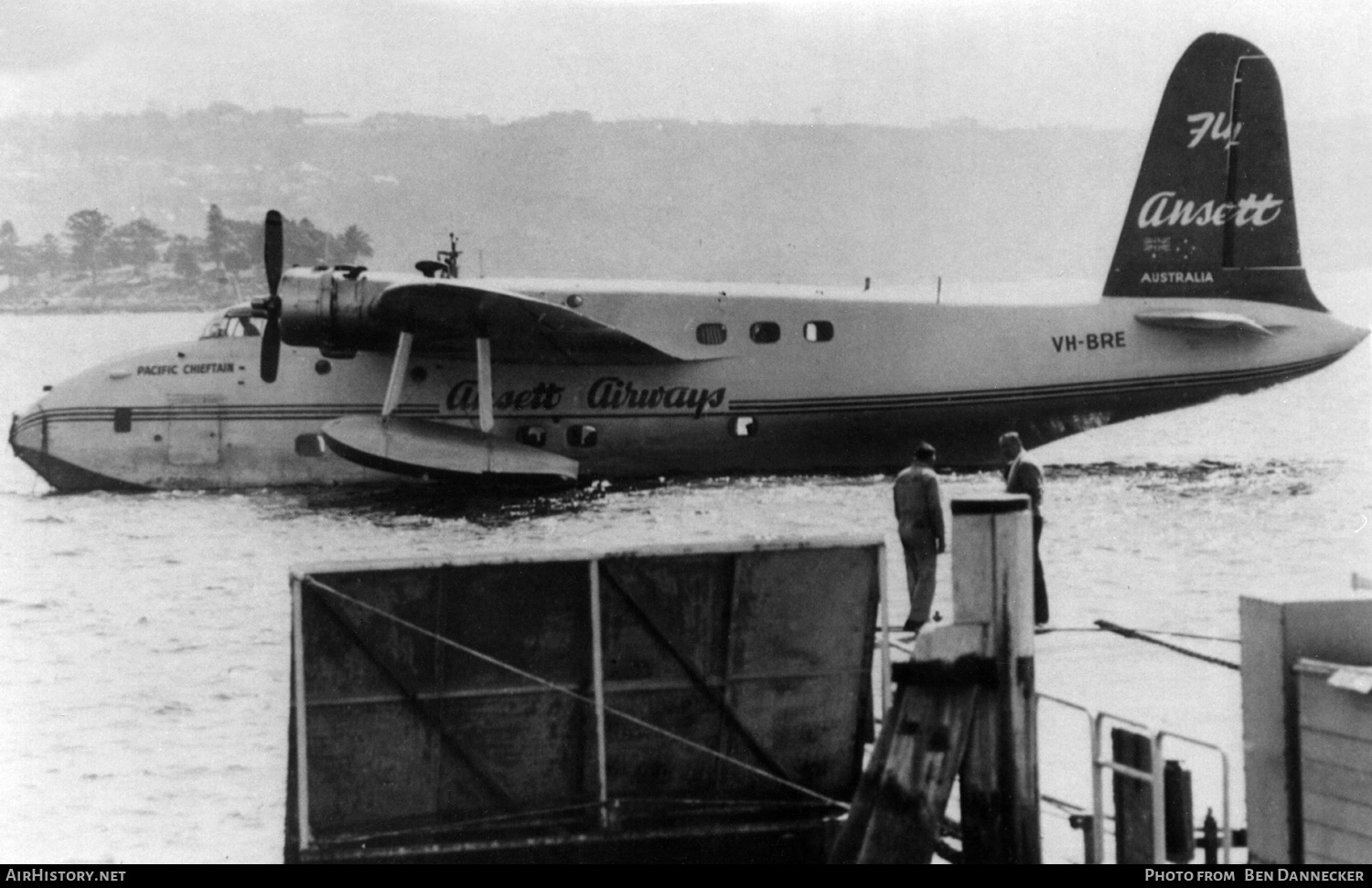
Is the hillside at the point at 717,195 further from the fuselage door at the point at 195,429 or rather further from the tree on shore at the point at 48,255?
the fuselage door at the point at 195,429

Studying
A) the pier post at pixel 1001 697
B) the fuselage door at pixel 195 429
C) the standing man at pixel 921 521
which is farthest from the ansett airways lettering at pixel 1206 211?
the pier post at pixel 1001 697

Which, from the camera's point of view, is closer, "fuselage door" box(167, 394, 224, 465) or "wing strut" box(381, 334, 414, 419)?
"wing strut" box(381, 334, 414, 419)

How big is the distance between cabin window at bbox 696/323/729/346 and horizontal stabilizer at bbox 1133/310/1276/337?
722 cm

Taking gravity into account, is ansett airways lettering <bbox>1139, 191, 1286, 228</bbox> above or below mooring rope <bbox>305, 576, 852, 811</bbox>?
above

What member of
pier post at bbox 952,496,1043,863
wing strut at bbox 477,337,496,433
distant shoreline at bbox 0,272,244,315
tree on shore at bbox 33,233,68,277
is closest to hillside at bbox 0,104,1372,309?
distant shoreline at bbox 0,272,244,315

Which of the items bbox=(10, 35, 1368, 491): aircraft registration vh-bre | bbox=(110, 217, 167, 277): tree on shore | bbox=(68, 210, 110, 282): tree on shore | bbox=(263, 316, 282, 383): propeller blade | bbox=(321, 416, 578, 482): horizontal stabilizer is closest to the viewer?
bbox=(321, 416, 578, 482): horizontal stabilizer

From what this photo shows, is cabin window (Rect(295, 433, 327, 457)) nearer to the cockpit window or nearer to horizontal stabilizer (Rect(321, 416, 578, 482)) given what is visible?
horizontal stabilizer (Rect(321, 416, 578, 482))

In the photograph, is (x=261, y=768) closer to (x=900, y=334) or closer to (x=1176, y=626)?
(x=1176, y=626)

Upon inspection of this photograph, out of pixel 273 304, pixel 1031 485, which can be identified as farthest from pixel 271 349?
pixel 1031 485

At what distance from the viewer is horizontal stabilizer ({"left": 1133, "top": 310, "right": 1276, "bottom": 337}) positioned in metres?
25.4

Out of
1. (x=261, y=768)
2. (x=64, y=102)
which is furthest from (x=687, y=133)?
(x=261, y=768)

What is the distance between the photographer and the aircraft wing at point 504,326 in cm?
2205

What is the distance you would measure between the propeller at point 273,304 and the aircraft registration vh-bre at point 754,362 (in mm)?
48

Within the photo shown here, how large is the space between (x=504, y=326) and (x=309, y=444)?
3.98m
